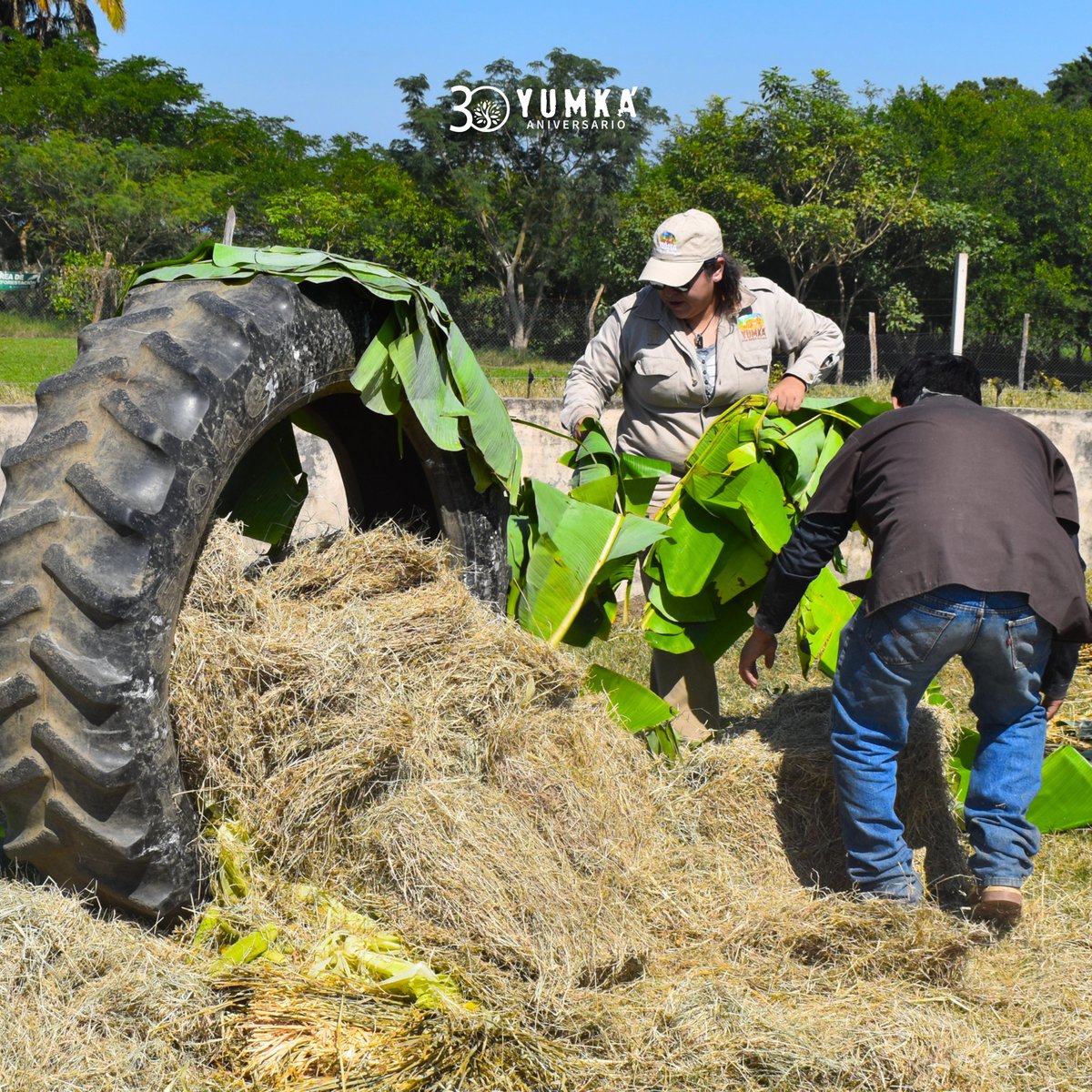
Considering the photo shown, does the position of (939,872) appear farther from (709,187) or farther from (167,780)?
(709,187)

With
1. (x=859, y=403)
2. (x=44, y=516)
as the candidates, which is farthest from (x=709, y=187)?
(x=44, y=516)

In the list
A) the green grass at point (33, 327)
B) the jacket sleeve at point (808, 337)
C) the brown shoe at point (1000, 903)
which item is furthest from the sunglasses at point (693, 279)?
the green grass at point (33, 327)

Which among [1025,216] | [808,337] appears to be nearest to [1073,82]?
[1025,216]

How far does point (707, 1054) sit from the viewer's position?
2.60m

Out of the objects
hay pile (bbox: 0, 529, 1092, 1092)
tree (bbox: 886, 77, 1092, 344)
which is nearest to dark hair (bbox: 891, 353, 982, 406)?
hay pile (bbox: 0, 529, 1092, 1092)

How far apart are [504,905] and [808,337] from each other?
2865mm

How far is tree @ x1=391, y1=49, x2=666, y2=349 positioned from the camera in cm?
3706

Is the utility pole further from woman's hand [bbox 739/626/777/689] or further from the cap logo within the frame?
woman's hand [bbox 739/626/777/689]

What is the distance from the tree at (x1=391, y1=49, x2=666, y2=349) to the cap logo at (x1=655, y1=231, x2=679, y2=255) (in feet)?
107

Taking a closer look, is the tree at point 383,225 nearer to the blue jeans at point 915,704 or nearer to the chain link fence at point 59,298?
the chain link fence at point 59,298

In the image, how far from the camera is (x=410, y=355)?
3.38 meters

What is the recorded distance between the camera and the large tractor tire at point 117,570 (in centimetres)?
250

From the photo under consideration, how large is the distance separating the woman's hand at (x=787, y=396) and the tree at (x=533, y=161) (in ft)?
107
